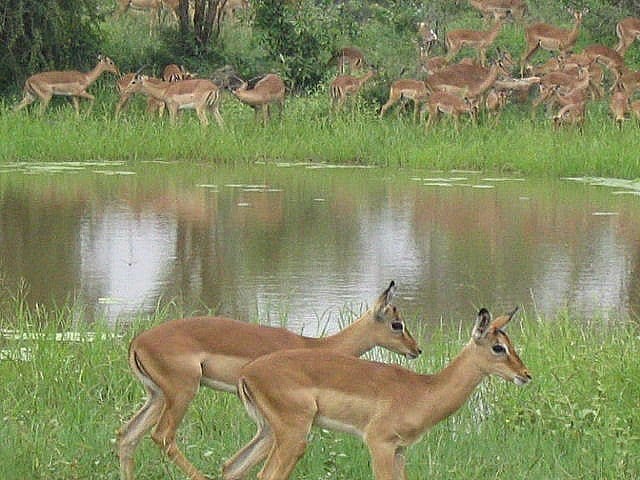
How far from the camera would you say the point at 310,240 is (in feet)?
38.2

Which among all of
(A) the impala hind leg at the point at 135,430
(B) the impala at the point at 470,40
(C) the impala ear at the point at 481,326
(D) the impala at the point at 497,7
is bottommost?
(A) the impala hind leg at the point at 135,430

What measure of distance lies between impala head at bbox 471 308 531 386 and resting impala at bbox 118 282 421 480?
Result: 0.76 meters

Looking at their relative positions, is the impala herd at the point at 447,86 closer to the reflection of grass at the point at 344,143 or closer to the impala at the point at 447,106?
the impala at the point at 447,106

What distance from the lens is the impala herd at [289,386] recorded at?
459 centimetres

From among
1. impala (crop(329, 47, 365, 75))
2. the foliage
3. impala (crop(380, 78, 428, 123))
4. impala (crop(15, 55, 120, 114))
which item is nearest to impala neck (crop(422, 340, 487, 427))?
impala (crop(380, 78, 428, 123))

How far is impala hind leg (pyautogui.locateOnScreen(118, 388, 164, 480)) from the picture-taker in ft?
16.9

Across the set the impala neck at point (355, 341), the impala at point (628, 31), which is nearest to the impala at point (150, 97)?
the impala at point (628, 31)

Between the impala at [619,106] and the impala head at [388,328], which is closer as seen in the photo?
the impala head at [388,328]

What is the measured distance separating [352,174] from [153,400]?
10610 mm

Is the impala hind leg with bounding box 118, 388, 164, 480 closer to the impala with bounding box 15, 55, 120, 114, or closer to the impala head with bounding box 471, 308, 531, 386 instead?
the impala head with bounding box 471, 308, 531, 386

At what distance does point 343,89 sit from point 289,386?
1429cm

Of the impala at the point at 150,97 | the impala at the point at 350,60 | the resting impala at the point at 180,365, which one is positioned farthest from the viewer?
the impala at the point at 350,60

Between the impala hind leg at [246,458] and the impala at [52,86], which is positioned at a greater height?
the impala hind leg at [246,458]

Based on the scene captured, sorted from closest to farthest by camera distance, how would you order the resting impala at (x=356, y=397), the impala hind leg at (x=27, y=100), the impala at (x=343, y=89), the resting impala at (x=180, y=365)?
the resting impala at (x=356, y=397)
the resting impala at (x=180, y=365)
the impala at (x=343, y=89)
the impala hind leg at (x=27, y=100)
